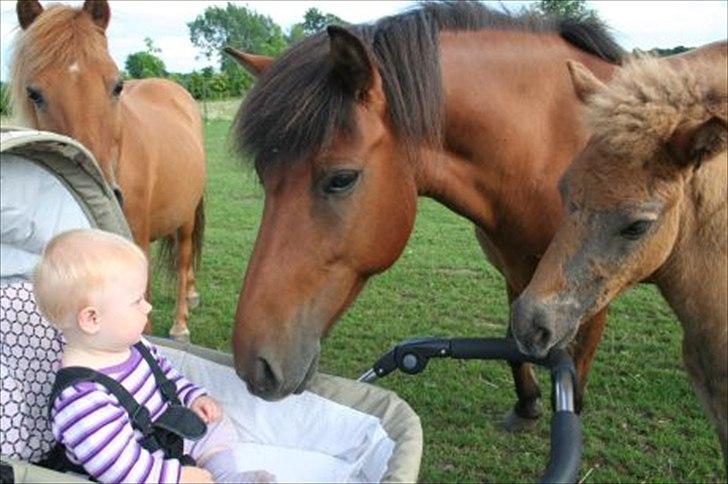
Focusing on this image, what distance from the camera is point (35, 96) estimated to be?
387 centimetres

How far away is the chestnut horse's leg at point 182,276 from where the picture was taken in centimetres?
585

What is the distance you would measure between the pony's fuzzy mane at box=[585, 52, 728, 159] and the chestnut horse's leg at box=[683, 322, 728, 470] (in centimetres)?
65

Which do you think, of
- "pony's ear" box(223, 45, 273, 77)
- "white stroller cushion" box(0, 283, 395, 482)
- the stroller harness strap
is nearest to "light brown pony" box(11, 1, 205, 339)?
"pony's ear" box(223, 45, 273, 77)

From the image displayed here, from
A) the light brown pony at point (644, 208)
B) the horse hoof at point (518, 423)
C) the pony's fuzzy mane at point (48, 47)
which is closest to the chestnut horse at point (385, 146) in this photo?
the light brown pony at point (644, 208)

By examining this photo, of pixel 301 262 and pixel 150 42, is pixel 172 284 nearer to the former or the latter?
pixel 301 262

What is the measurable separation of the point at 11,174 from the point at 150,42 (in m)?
42.6

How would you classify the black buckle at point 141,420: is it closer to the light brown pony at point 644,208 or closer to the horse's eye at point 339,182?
the horse's eye at point 339,182

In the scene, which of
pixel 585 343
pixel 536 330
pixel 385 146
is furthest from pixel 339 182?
pixel 585 343

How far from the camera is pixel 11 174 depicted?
2.42 m

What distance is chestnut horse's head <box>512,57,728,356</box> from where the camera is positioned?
6.63 ft

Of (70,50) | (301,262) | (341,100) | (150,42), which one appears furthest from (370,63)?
(150,42)

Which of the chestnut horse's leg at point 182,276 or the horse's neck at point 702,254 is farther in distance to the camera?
the chestnut horse's leg at point 182,276

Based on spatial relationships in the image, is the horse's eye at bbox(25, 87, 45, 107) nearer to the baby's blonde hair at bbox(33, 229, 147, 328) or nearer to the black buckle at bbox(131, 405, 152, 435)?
the baby's blonde hair at bbox(33, 229, 147, 328)

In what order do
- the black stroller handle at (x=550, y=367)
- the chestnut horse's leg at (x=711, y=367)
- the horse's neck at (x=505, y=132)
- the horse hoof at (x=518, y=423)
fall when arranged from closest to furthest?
the black stroller handle at (x=550, y=367) < the chestnut horse's leg at (x=711, y=367) < the horse's neck at (x=505, y=132) < the horse hoof at (x=518, y=423)
